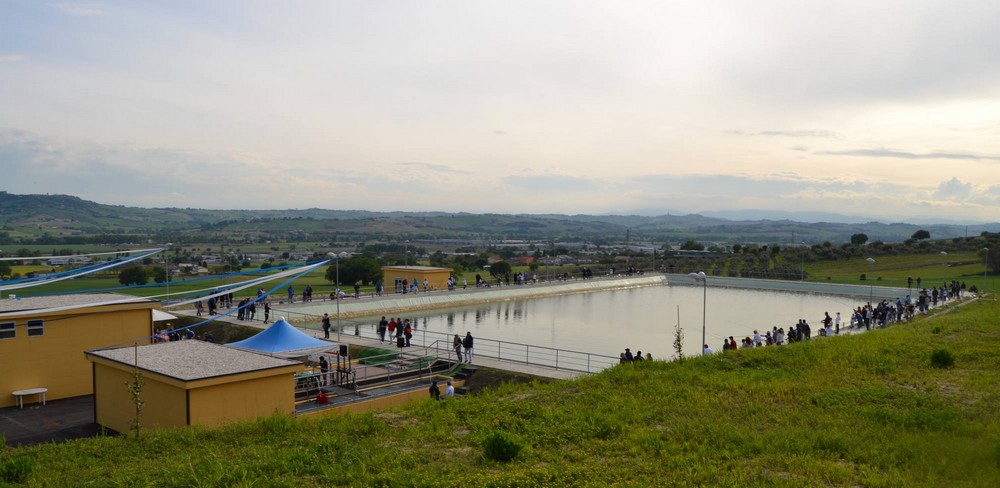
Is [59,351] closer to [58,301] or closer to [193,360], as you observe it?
[58,301]

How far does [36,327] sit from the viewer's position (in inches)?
708

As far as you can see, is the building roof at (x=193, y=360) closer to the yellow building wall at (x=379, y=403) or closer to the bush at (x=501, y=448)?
the yellow building wall at (x=379, y=403)

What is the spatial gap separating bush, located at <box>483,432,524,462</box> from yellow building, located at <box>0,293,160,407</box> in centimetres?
1223

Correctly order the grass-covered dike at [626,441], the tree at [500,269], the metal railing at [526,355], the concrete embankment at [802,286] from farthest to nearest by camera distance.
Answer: the tree at [500,269]
the concrete embankment at [802,286]
the metal railing at [526,355]
the grass-covered dike at [626,441]

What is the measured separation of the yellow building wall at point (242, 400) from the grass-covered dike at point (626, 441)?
1822mm

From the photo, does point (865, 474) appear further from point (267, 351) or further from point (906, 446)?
point (267, 351)

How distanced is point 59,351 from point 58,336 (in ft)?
1.25

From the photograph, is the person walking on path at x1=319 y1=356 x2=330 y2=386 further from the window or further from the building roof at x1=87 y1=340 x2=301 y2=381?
the window

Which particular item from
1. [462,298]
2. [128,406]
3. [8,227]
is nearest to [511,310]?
[462,298]

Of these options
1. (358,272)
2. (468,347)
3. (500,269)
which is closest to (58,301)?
(468,347)

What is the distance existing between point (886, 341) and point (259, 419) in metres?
14.7

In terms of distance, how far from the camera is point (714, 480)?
812 centimetres

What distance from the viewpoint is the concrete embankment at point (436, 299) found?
32.7 m

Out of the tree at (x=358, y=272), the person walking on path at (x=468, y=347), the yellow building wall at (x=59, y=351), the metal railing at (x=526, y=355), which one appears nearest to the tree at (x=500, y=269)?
the tree at (x=358, y=272)
